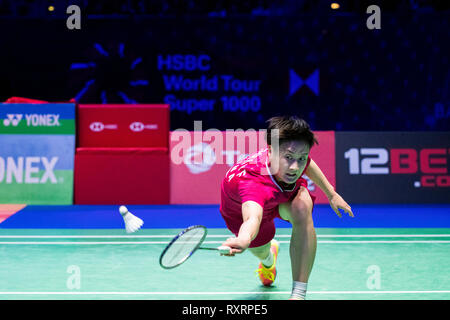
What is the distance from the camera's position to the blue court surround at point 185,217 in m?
6.02

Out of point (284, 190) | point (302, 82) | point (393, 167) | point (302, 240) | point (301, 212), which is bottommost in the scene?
point (302, 240)

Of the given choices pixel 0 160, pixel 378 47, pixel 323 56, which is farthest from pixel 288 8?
pixel 0 160

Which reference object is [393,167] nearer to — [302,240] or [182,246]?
[302,240]

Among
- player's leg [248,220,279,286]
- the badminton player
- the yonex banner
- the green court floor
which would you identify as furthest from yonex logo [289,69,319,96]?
the badminton player

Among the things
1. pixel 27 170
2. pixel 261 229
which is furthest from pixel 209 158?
pixel 261 229

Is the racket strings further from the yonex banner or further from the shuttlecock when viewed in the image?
the yonex banner

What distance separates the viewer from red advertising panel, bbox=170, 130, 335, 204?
7527mm

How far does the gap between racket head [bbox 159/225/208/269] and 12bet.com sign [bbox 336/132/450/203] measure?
5016 mm

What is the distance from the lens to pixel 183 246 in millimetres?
2818

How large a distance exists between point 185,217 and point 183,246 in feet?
12.2

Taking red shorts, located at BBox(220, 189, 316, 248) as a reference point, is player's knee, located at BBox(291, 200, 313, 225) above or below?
above

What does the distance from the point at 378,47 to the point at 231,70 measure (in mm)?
2323

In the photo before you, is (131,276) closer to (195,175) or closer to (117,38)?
(195,175)

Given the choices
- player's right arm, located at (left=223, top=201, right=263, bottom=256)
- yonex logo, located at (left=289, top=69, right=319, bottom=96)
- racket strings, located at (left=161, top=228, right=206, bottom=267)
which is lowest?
racket strings, located at (left=161, top=228, right=206, bottom=267)
